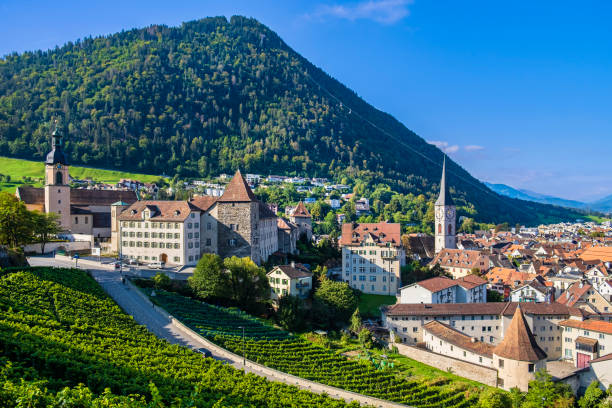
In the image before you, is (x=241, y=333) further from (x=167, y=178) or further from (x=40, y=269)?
(x=167, y=178)

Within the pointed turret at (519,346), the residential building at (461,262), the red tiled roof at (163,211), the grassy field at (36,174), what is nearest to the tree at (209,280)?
the red tiled roof at (163,211)

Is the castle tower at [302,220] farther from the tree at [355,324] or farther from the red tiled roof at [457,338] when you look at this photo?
the red tiled roof at [457,338]

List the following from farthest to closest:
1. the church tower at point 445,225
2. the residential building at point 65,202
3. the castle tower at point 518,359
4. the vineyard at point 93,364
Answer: the church tower at point 445,225
the residential building at point 65,202
the castle tower at point 518,359
the vineyard at point 93,364

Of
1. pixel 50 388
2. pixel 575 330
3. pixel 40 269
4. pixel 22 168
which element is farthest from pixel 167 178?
pixel 50 388

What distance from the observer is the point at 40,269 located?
1860 inches

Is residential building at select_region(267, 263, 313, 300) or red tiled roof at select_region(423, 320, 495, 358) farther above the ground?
residential building at select_region(267, 263, 313, 300)

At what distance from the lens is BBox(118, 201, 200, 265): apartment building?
63.1 meters

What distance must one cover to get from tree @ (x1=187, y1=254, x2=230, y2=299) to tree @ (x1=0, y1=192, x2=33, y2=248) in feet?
68.9

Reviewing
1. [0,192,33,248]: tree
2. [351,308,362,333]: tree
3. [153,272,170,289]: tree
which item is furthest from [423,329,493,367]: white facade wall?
[0,192,33,248]: tree

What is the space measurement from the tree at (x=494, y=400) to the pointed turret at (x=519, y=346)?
13.2 ft

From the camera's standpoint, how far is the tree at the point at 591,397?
4328 cm

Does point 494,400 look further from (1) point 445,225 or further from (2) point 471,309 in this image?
(1) point 445,225

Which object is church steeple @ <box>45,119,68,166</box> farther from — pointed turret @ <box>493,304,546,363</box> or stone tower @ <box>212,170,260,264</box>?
pointed turret @ <box>493,304,546,363</box>

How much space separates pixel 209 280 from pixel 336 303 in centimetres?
1524
